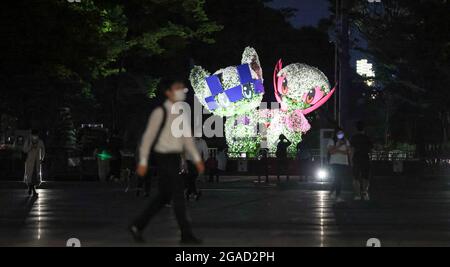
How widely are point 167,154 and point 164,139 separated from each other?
0.21m

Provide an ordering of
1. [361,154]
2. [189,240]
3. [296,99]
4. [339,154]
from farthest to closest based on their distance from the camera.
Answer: [296,99] → [361,154] → [339,154] → [189,240]

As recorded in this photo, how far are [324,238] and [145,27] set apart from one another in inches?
1471

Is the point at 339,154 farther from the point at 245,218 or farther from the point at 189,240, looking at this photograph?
the point at 189,240

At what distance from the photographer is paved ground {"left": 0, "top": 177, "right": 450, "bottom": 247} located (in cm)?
1481

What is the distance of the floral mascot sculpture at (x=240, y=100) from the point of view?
46.7 meters

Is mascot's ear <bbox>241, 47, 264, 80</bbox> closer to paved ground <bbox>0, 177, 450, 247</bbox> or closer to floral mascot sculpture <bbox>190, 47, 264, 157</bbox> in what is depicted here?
floral mascot sculpture <bbox>190, 47, 264, 157</bbox>

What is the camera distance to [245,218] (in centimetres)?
1909

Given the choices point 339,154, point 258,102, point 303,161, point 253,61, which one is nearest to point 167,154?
point 339,154

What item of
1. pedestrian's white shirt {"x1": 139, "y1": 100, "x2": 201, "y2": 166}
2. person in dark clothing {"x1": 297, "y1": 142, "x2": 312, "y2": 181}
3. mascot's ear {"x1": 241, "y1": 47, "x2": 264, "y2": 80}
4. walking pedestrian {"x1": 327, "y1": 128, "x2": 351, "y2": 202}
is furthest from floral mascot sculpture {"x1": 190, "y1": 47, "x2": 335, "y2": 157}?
pedestrian's white shirt {"x1": 139, "y1": 100, "x2": 201, "y2": 166}

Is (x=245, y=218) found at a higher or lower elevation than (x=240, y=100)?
lower

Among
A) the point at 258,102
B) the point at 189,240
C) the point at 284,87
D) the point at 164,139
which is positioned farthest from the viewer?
the point at 258,102

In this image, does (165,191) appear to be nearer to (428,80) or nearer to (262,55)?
(428,80)
